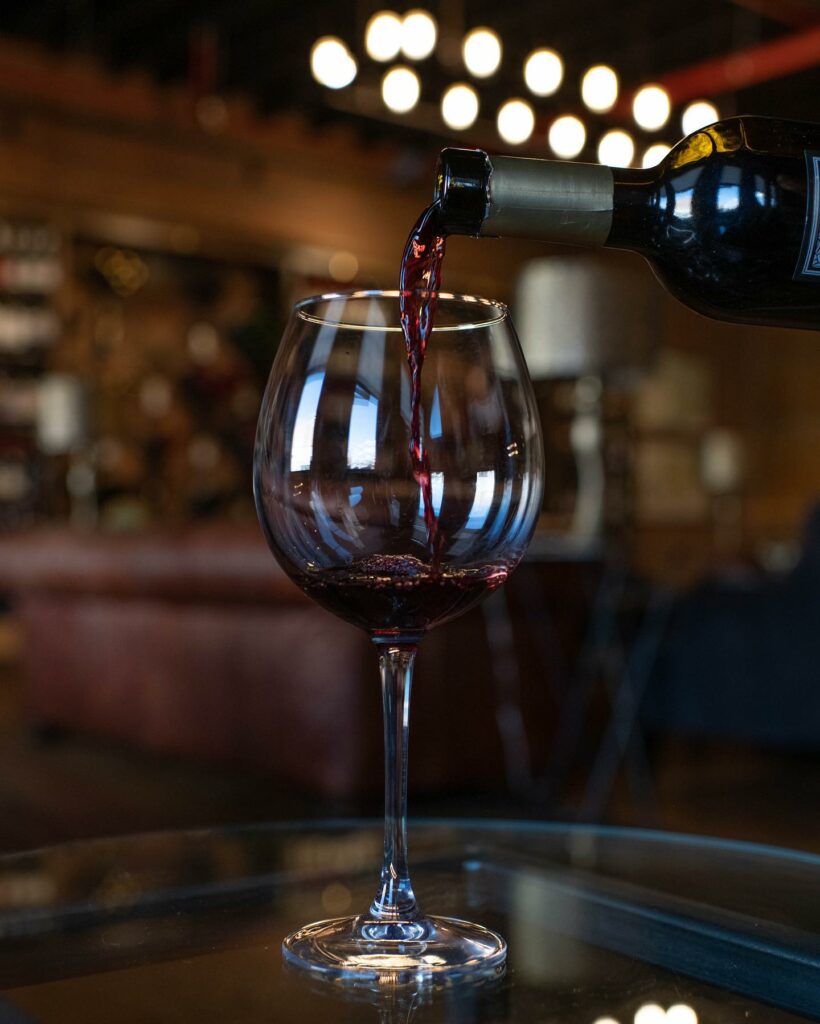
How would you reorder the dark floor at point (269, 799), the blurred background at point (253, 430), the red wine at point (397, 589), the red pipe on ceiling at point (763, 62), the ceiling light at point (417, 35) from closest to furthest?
the red wine at point (397, 589), the dark floor at point (269, 799), the blurred background at point (253, 430), the ceiling light at point (417, 35), the red pipe on ceiling at point (763, 62)

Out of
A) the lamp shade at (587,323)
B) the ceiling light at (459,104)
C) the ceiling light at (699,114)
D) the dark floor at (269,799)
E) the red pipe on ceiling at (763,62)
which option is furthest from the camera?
the red pipe on ceiling at (763,62)

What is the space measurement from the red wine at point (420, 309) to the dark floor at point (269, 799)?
2162mm

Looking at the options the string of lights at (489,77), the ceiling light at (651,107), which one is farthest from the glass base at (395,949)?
the ceiling light at (651,107)

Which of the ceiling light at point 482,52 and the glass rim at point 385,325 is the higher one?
the ceiling light at point 482,52

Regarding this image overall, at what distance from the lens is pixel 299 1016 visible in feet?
1.49

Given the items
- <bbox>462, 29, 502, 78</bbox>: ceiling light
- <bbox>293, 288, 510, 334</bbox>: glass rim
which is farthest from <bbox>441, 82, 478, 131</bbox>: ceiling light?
<bbox>293, 288, 510, 334</bbox>: glass rim

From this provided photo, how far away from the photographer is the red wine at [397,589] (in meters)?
0.57

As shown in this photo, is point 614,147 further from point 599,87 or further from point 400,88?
point 400,88

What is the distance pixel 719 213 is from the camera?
2.01 ft

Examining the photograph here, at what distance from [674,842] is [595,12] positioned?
629cm

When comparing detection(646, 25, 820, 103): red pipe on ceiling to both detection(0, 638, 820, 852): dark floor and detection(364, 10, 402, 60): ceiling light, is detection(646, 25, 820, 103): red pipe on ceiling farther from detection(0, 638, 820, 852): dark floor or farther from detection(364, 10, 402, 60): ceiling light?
detection(0, 638, 820, 852): dark floor

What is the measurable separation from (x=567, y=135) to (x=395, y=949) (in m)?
5.01

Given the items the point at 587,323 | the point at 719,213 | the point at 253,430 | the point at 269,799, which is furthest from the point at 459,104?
the point at 719,213

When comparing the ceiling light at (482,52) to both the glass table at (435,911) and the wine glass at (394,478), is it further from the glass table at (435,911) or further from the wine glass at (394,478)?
the wine glass at (394,478)
